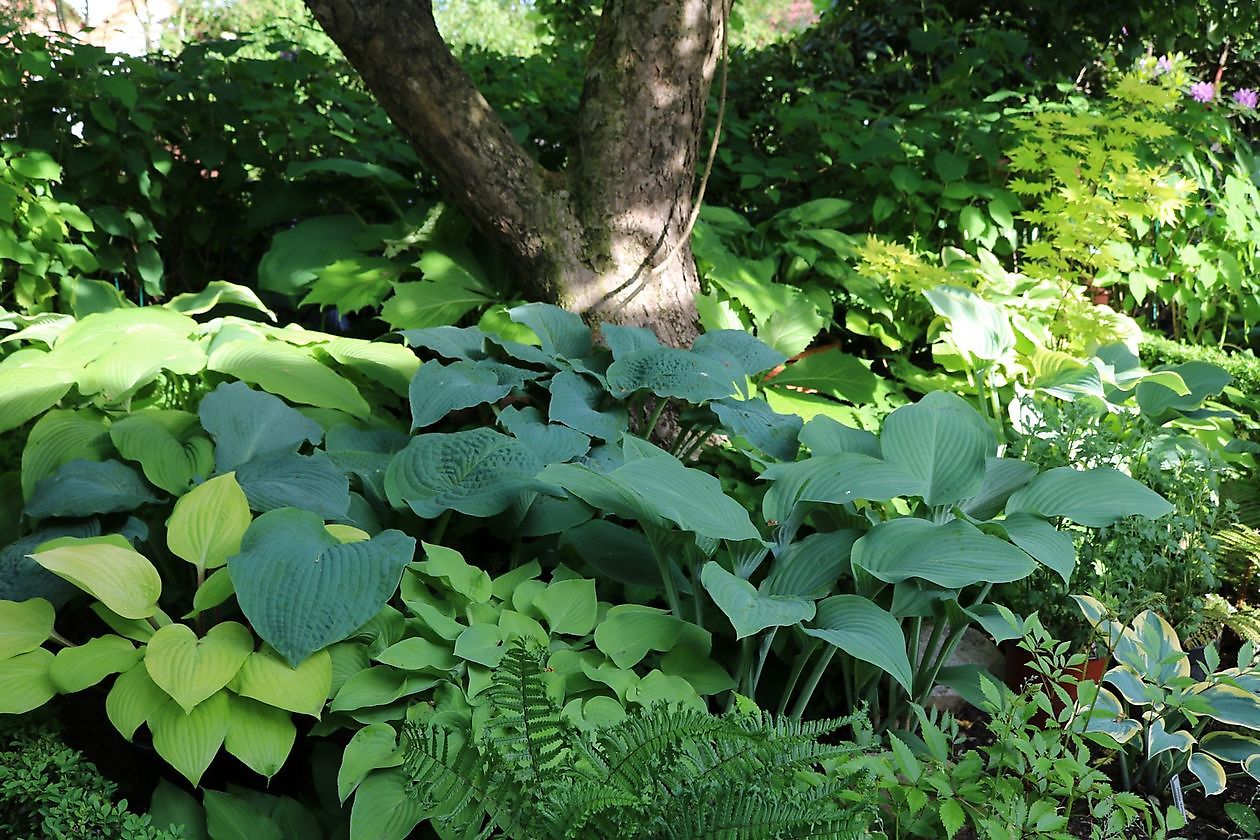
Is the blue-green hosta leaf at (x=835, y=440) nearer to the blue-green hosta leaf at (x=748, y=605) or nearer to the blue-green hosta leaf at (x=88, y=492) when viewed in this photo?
the blue-green hosta leaf at (x=748, y=605)

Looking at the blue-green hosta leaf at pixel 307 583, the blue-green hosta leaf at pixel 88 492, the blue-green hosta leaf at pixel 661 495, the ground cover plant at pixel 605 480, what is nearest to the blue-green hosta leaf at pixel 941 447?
the ground cover plant at pixel 605 480

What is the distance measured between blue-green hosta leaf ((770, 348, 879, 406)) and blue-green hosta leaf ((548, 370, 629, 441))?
84 cm

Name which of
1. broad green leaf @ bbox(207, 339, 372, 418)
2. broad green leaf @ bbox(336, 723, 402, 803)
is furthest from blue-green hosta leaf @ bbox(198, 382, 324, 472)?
broad green leaf @ bbox(336, 723, 402, 803)

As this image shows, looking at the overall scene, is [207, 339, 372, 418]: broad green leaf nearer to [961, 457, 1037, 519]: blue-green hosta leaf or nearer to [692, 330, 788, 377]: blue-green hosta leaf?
[692, 330, 788, 377]: blue-green hosta leaf

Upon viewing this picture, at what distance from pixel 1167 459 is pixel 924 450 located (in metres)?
0.84

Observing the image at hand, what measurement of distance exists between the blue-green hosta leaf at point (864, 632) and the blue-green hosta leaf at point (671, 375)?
611mm

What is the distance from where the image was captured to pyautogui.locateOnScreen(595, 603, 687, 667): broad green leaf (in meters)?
1.74

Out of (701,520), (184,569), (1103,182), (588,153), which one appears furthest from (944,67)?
(184,569)

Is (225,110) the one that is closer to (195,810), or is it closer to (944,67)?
(195,810)

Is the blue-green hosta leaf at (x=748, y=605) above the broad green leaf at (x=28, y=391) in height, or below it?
above

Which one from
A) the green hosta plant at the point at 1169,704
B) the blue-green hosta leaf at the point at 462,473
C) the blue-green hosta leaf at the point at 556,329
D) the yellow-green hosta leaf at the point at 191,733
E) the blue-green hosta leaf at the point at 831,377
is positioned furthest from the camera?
the blue-green hosta leaf at the point at 831,377

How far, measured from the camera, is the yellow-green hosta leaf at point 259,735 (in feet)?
4.93

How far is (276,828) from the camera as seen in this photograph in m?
1.60

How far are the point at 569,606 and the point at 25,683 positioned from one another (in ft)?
2.91
